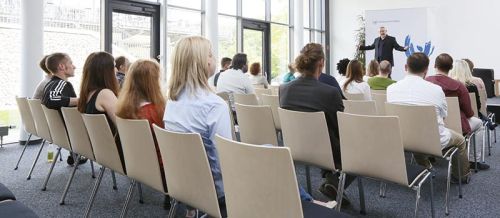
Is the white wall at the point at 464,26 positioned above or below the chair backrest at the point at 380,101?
above

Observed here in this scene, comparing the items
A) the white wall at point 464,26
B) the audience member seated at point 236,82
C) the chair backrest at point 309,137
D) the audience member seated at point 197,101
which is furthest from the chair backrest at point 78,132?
the white wall at point 464,26

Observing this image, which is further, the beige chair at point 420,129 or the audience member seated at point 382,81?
the audience member seated at point 382,81

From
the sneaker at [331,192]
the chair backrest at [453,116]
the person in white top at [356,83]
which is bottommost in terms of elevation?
the sneaker at [331,192]

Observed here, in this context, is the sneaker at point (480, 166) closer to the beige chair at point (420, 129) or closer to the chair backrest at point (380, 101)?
the chair backrest at point (380, 101)

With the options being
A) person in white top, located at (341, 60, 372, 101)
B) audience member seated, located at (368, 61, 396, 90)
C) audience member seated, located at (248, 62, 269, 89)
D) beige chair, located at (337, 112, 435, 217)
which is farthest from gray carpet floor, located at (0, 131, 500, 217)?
audience member seated, located at (248, 62, 269, 89)

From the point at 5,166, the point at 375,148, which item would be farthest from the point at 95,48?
the point at 375,148

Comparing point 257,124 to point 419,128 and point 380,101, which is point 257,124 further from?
point 380,101

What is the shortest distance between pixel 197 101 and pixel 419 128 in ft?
5.55

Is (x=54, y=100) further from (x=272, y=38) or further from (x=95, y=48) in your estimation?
(x=272, y=38)

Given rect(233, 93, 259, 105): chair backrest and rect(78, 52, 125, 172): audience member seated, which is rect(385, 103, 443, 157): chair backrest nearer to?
rect(233, 93, 259, 105): chair backrest

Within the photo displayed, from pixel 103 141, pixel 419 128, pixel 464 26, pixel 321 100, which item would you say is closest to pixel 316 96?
pixel 321 100

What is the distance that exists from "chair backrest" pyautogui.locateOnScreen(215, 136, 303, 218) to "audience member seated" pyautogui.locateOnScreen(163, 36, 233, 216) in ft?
1.35

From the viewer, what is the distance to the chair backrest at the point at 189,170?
176 cm

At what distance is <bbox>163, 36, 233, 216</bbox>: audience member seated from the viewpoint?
6.72 feet
